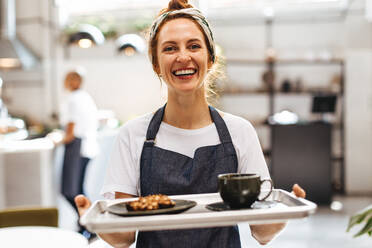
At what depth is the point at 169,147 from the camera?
1354 millimetres

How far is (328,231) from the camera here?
5.00m

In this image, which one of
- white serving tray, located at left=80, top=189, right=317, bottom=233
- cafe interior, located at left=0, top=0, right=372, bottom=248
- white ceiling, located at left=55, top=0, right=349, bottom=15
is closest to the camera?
white serving tray, located at left=80, top=189, right=317, bottom=233

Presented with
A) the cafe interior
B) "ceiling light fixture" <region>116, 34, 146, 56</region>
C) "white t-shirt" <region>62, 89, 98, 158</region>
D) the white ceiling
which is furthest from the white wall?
"white t-shirt" <region>62, 89, 98, 158</region>

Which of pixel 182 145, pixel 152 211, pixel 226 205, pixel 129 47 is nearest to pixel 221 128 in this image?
pixel 182 145

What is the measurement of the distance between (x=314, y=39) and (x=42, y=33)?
191 inches

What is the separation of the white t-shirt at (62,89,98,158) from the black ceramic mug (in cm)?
406

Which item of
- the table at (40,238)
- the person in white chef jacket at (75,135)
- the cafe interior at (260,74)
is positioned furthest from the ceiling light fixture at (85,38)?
the table at (40,238)

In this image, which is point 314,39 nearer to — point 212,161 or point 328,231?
point 328,231

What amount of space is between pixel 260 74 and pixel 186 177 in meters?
6.91

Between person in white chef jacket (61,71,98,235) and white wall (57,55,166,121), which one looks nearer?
person in white chef jacket (61,71,98,235)

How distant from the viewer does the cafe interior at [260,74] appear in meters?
6.41

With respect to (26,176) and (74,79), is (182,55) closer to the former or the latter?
(74,79)

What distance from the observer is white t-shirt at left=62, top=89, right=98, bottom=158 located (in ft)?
16.0

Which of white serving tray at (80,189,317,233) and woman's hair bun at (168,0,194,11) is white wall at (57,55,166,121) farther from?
white serving tray at (80,189,317,233)
